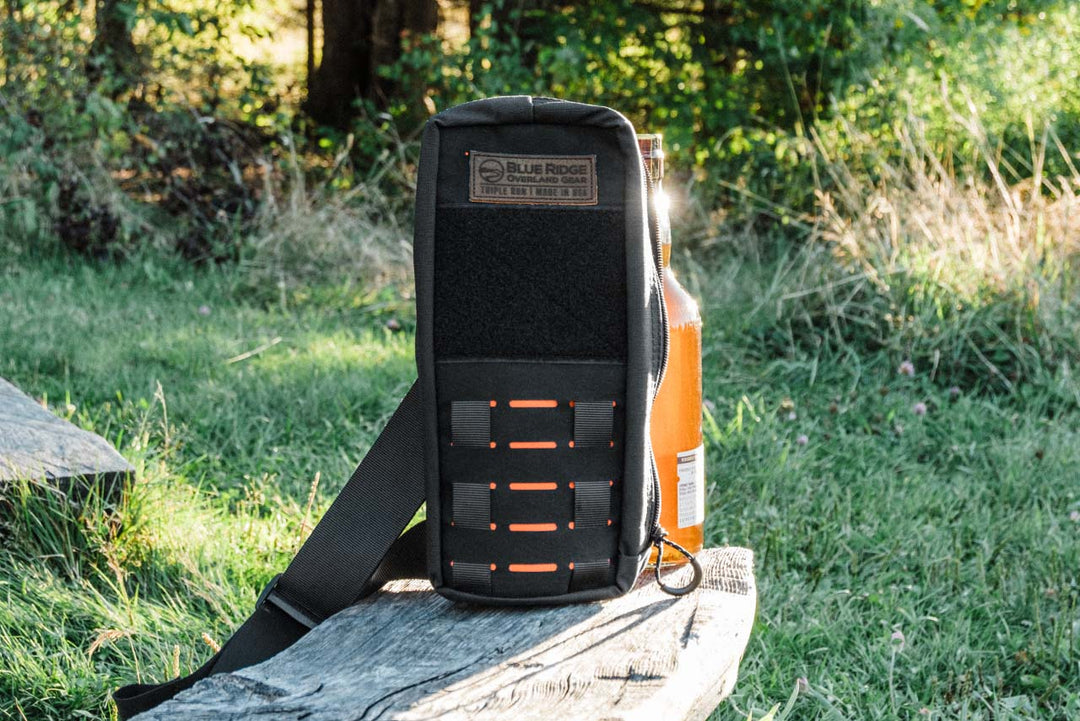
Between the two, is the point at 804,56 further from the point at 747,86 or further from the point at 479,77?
the point at 479,77

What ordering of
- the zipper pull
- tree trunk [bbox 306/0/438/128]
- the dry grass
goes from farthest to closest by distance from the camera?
tree trunk [bbox 306/0/438/128]
the dry grass
the zipper pull

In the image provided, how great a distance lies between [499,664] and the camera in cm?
140

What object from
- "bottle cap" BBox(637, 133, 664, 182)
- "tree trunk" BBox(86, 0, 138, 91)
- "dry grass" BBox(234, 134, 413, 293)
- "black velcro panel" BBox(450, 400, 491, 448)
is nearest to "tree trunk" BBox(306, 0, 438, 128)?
"tree trunk" BBox(86, 0, 138, 91)

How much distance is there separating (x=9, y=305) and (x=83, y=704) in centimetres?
339

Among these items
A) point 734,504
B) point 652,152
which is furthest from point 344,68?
point 652,152

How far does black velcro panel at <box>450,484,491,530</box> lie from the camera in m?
1.52

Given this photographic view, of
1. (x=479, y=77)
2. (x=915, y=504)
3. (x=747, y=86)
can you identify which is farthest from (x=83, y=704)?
(x=747, y=86)

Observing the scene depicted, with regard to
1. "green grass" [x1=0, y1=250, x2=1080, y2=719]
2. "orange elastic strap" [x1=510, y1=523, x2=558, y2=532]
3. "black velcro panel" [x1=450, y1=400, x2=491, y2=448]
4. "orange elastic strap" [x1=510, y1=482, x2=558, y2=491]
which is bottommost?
"green grass" [x1=0, y1=250, x2=1080, y2=719]

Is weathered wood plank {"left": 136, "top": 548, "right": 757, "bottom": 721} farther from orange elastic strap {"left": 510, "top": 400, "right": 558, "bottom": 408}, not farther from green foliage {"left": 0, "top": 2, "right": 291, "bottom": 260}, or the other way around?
green foliage {"left": 0, "top": 2, "right": 291, "bottom": 260}

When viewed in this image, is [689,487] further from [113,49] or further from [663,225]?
[113,49]

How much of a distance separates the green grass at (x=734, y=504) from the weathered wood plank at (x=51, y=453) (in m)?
0.05

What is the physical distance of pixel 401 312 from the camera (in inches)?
205

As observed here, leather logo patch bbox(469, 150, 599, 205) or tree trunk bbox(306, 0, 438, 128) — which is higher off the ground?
tree trunk bbox(306, 0, 438, 128)

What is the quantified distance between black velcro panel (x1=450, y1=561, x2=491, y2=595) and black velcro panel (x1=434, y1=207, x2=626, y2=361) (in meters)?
0.31
